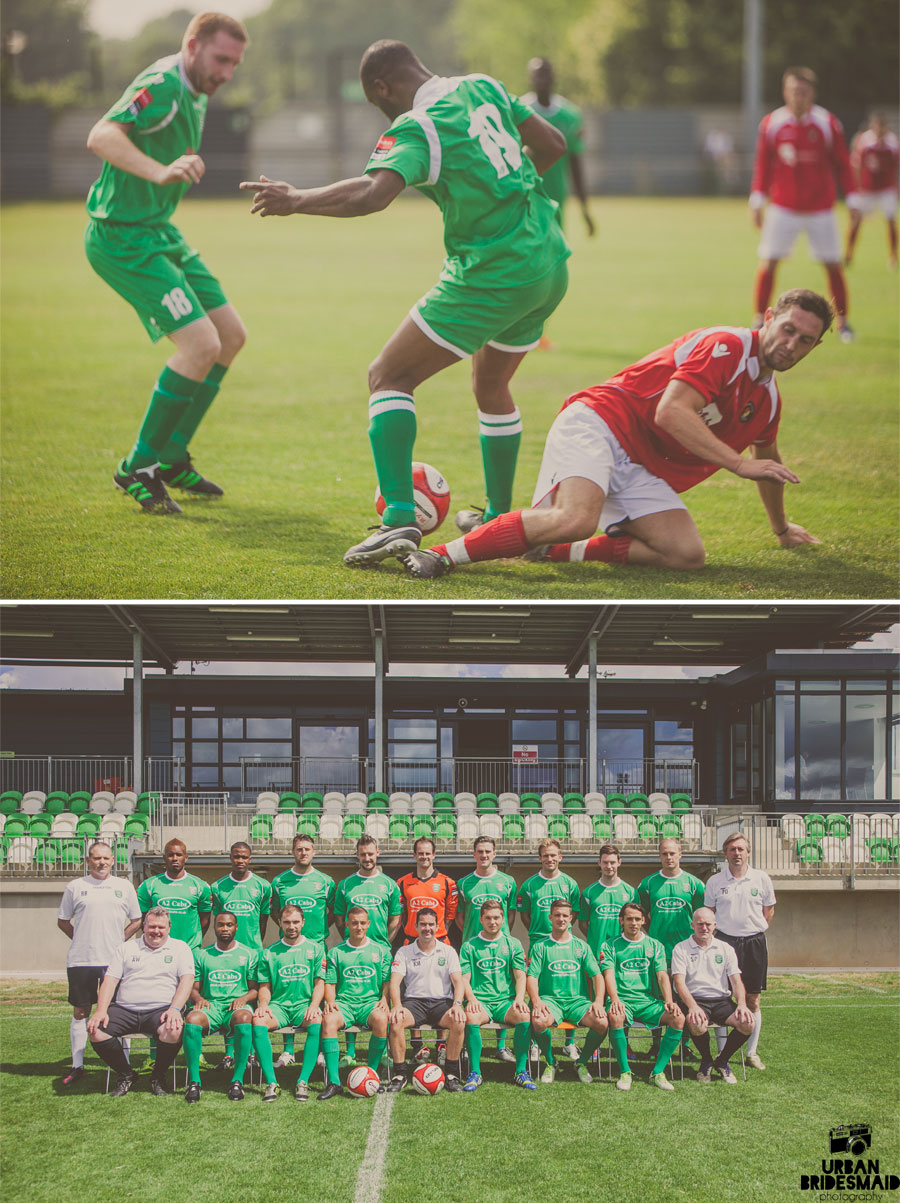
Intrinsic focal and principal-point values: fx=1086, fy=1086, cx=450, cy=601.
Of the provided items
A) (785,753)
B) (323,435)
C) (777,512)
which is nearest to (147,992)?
(323,435)

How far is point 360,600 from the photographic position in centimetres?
480

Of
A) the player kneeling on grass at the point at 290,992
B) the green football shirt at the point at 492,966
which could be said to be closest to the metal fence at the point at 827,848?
the green football shirt at the point at 492,966

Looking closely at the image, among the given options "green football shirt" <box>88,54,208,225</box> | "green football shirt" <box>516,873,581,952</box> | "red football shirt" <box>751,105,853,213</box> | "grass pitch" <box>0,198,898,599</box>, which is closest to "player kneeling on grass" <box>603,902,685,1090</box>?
"green football shirt" <box>516,873,581,952</box>

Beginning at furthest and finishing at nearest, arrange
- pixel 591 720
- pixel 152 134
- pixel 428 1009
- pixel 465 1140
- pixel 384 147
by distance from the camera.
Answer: pixel 591 720, pixel 428 1009, pixel 152 134, pixel 465 1140, pixel 384 147

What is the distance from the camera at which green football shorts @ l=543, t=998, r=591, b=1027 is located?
567 centimetres

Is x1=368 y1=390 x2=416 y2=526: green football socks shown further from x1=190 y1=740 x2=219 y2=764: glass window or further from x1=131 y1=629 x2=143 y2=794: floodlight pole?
x1=190 y1=740 x2=219 y2=764: glass window

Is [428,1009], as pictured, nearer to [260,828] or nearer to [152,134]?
[152,134]

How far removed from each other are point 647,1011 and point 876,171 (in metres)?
9.79

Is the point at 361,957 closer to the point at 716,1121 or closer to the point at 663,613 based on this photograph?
the point at 716,1121

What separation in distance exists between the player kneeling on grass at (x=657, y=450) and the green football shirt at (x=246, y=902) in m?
2.33

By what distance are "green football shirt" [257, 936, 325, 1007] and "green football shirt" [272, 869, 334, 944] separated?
33 cm

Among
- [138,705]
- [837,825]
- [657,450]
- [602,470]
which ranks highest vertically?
[657,450]

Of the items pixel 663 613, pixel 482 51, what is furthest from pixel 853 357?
pixel 482 51

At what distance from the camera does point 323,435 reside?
6.98 meters
